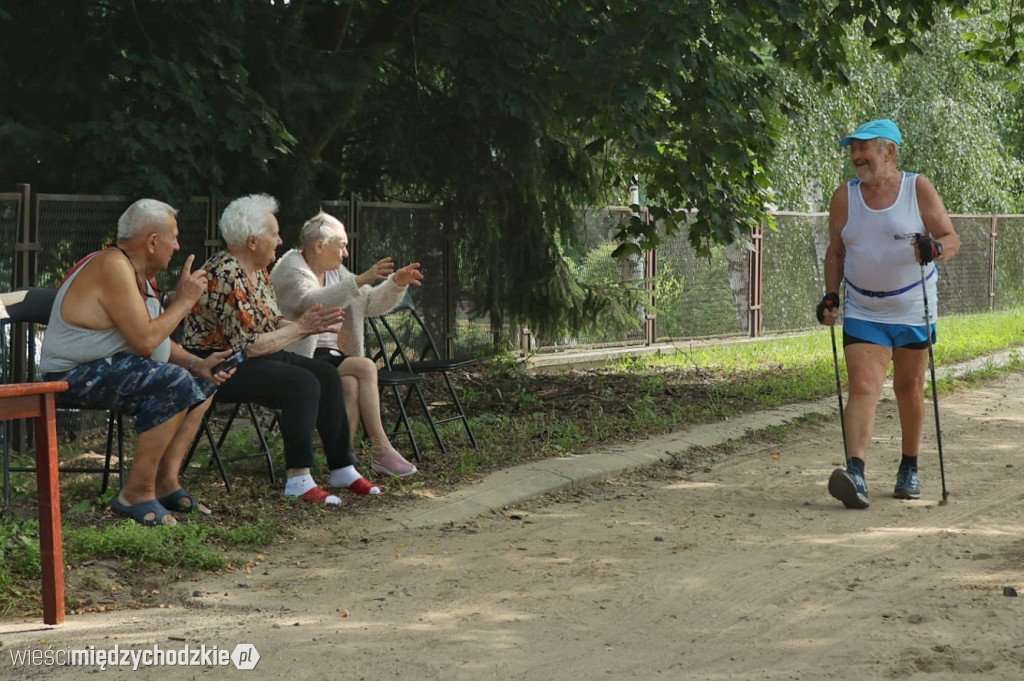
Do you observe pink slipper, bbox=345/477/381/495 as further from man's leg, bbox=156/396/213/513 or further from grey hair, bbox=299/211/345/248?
grey hair, bbox=299/211/345/248

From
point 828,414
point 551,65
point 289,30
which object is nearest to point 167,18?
point 289,30

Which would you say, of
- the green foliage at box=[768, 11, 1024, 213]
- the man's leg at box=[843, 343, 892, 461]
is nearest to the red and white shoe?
the man's leg at box=[843, 343, 892, 461]

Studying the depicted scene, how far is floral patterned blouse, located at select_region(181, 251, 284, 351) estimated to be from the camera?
7211 millimetres

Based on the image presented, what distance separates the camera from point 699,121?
34.7ft

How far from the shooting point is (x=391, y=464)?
7.95 m

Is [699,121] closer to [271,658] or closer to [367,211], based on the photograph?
[367,211]

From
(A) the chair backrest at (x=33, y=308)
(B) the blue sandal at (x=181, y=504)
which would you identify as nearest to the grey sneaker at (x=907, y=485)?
(B) the blue sandal at (x=181, y=504)

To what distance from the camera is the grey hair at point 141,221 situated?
6.49 meters

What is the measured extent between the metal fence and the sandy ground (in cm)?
391

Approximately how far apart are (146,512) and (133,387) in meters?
0.61

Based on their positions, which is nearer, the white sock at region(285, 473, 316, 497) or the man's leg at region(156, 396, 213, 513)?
the man's leg at region(156, 396, 213, 513)

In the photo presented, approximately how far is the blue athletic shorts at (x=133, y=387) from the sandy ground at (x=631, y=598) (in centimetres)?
93

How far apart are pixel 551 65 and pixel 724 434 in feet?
10.6

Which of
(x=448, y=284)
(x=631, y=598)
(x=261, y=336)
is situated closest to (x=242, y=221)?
(x=261, y=336)
